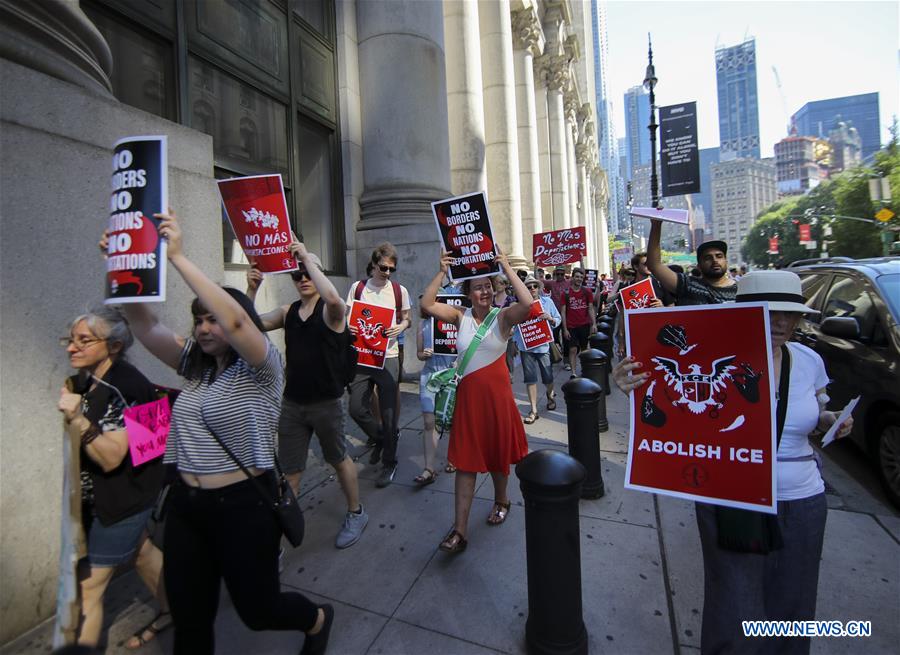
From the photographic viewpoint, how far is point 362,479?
4926mm

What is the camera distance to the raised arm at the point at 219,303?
1941 mm

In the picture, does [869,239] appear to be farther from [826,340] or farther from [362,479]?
[362,479]

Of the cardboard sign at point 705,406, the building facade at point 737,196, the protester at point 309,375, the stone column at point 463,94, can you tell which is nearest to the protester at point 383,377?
the protester at point 309,375

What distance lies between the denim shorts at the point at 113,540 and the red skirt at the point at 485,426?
1.92 meters

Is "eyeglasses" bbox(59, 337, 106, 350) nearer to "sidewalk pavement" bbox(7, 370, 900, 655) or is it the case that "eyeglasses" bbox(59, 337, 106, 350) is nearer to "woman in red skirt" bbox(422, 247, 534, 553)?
"sidewalk pavement" bbox(7, 370, 900, 655)

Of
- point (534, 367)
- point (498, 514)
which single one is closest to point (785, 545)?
point (498, 514)

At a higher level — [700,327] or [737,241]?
[737,241]

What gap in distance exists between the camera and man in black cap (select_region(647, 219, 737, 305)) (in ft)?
12.6

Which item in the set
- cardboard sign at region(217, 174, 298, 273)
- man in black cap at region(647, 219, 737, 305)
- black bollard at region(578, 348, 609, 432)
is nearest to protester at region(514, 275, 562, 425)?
black bollard at region(578, 348, 609, 432)

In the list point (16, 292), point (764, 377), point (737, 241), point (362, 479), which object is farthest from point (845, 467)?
Result: point (737, 241)

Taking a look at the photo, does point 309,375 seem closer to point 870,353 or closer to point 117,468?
point 117,468

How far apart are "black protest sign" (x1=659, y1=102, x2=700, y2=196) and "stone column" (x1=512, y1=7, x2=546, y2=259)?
4601mm

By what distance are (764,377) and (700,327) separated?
12.9 inches

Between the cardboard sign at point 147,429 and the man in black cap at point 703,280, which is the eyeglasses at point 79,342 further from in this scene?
the man in black cap at point 703,280
